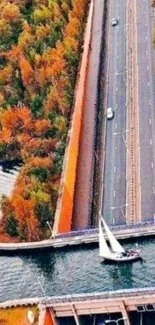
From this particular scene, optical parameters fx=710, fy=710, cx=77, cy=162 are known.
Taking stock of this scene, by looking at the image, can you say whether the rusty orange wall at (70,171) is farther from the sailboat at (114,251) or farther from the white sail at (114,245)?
the white sail at (114,245)

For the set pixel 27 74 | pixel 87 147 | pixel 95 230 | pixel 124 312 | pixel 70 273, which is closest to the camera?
pixel 124 312

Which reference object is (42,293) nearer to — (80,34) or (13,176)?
(13,176)

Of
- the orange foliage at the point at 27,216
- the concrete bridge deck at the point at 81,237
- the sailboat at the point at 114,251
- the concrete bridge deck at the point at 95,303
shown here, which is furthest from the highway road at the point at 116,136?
the concrete bridge deck at the point at 95,303

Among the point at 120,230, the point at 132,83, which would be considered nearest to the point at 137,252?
the point at 120,230

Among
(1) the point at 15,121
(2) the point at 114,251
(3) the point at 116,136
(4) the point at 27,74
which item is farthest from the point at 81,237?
(4) the point at 27,74

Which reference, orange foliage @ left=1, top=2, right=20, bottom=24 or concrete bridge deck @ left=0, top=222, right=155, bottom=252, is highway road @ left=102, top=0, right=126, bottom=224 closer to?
concrete bridge deck @ left=0, top=222, right=155, bottom=252

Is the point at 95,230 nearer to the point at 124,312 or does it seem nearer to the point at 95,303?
the point at 95,303
